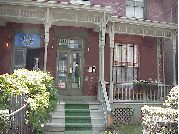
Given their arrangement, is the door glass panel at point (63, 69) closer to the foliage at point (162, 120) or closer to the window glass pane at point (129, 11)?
the window glass pane at point (129, 11)

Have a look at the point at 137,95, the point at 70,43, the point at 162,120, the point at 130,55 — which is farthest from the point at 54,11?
the point at 162,120

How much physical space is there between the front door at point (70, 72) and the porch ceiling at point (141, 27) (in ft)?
7.92

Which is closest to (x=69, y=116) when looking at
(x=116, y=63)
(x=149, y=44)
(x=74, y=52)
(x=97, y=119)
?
(x=97, y=119)

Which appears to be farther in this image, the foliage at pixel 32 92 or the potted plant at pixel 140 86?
the potted plant at pixel 140 86

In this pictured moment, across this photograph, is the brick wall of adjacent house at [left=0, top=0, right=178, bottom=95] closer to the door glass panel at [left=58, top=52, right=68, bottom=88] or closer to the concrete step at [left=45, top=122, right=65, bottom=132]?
the door glass panel at [left=58, top=52, right=68, bottom=88]

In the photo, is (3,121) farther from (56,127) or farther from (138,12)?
(138,12)

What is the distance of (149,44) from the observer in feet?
39.2

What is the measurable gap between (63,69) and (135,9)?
232 inches

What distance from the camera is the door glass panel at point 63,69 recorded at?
10375 mm

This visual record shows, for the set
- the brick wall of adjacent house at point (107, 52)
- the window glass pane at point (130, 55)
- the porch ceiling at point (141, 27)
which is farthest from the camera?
the window glass pane at point (130, 55)

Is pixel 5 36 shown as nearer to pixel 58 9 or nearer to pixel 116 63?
pixel 58 9

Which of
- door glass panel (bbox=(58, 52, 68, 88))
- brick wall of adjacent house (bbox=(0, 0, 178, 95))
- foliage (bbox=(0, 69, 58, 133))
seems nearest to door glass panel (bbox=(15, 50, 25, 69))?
brick wall of adjacent house (bbox=(0, 0, 178, 95))

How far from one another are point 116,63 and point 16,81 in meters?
6.50

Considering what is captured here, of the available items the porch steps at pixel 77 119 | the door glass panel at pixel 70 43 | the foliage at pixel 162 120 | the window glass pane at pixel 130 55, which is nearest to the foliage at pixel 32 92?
the porch steps at pixel 77 119
